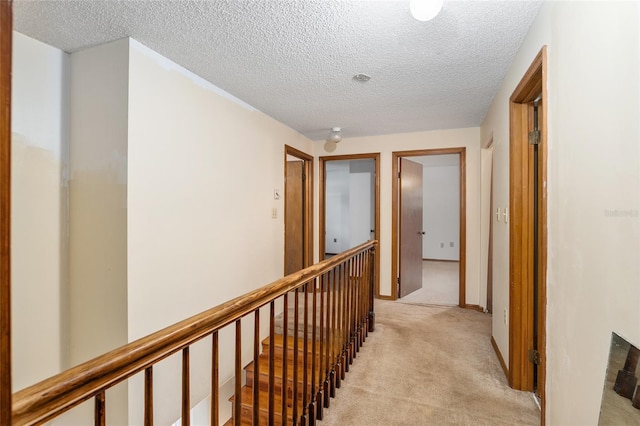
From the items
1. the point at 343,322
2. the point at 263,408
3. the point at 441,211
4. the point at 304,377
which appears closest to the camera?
the point at 304,377

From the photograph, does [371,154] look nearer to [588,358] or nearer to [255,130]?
[255,130]

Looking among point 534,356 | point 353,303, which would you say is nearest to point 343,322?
point 353,303

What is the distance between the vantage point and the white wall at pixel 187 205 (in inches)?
73.2

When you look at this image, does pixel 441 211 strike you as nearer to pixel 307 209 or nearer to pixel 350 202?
pixel 350 202

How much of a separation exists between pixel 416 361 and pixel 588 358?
150 centimetres

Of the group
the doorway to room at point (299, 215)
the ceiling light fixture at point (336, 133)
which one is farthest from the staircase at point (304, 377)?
the ceiling light fixture at point (336, 133)

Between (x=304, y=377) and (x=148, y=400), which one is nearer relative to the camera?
(x=148, y=400)

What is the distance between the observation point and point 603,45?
0.99 m

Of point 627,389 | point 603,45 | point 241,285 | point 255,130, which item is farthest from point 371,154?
point 627,389

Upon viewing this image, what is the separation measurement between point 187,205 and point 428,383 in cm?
211

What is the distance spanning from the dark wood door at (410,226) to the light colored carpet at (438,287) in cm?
15

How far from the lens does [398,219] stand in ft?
13.3

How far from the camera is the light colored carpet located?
160 inches

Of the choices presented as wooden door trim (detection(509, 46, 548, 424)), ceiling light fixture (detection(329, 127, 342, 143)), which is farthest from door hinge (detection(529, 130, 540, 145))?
ceiling light fixture (detection(329, 127, 342, 143))
